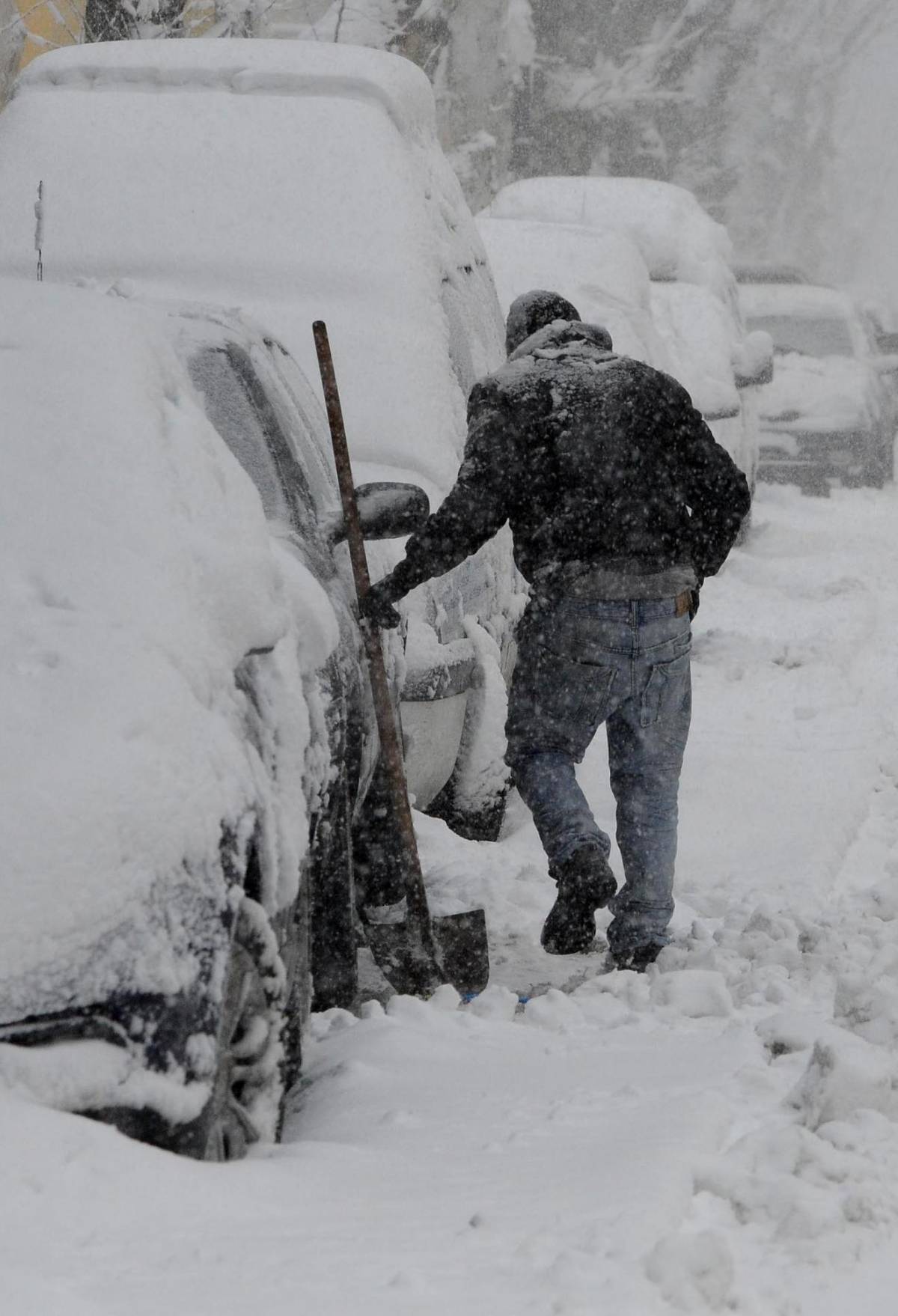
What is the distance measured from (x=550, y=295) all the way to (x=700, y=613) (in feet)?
17.6

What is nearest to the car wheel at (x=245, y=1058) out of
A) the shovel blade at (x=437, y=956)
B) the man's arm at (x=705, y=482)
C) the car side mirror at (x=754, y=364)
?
the shovel blade at (x=437, y=956)

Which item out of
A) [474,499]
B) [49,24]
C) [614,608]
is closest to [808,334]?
[49,24]

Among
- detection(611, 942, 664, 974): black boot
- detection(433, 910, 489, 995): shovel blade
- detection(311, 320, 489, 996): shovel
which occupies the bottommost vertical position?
detection(611, 942, 664, 974): black boot

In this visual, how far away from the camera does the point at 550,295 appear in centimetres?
476

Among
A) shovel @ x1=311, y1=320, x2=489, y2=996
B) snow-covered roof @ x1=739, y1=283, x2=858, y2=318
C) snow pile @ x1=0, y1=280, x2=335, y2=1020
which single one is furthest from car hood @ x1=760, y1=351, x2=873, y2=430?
snow pile @ x1=0, y1=280, x2=335, y2=1020

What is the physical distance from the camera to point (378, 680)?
14.0 feet

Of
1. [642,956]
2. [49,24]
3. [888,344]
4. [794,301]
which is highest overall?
[642,956]

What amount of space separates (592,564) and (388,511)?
584mm

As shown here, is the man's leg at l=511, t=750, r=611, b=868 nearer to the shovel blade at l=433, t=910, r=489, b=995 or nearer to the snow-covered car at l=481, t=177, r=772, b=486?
the shovel blade at l=433, t=910, r=489, b=995

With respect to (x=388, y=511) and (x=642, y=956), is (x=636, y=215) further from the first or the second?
(x=388, y=511)

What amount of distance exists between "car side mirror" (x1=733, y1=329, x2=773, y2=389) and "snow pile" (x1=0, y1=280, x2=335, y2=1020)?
774 cm

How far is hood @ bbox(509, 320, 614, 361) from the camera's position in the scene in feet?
14.8

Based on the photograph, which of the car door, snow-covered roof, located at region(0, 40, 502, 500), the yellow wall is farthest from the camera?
the yellow wall

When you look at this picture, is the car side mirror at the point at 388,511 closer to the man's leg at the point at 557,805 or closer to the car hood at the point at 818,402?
the man's leg at the point at 557,805
